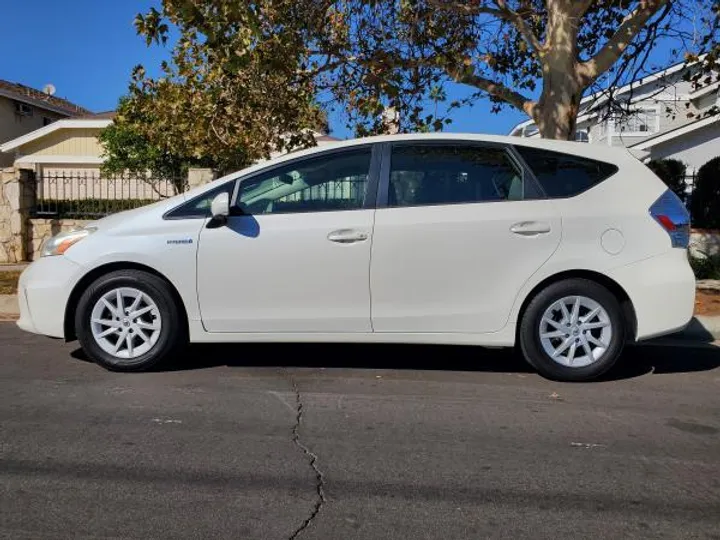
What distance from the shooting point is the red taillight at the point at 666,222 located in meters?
5.33

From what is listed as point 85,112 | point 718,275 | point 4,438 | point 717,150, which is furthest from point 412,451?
point 85,112

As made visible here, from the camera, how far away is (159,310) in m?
5.39

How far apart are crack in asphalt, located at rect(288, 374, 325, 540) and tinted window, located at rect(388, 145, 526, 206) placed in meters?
1.70

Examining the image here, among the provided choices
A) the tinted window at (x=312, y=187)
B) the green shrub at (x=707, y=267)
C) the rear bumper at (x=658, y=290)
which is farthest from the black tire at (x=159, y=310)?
the green shrub at (x=707, y=267)

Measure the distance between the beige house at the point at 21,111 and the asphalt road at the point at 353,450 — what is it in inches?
1196

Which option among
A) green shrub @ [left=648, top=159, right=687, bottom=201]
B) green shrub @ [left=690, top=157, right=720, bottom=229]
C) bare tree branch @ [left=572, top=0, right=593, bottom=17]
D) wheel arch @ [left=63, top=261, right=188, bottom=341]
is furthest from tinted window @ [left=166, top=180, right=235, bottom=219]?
green shrub @ [left=648, top=159, right=687, bottom=201]

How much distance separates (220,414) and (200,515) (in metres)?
1.41

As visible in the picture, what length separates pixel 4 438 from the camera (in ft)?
13.4

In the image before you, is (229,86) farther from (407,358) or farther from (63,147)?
(63,147)

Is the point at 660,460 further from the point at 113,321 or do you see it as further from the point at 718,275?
the point at 718,275

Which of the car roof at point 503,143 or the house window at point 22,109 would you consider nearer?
the car roof at point 503,143

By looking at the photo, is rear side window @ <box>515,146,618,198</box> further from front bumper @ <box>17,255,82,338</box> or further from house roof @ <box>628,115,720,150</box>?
house roof @ <box>628,115,720,150</box>

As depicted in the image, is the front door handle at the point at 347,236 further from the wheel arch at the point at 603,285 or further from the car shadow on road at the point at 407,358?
the wheel arch at the point at 603,285

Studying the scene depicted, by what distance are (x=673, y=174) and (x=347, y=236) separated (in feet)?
36.5
